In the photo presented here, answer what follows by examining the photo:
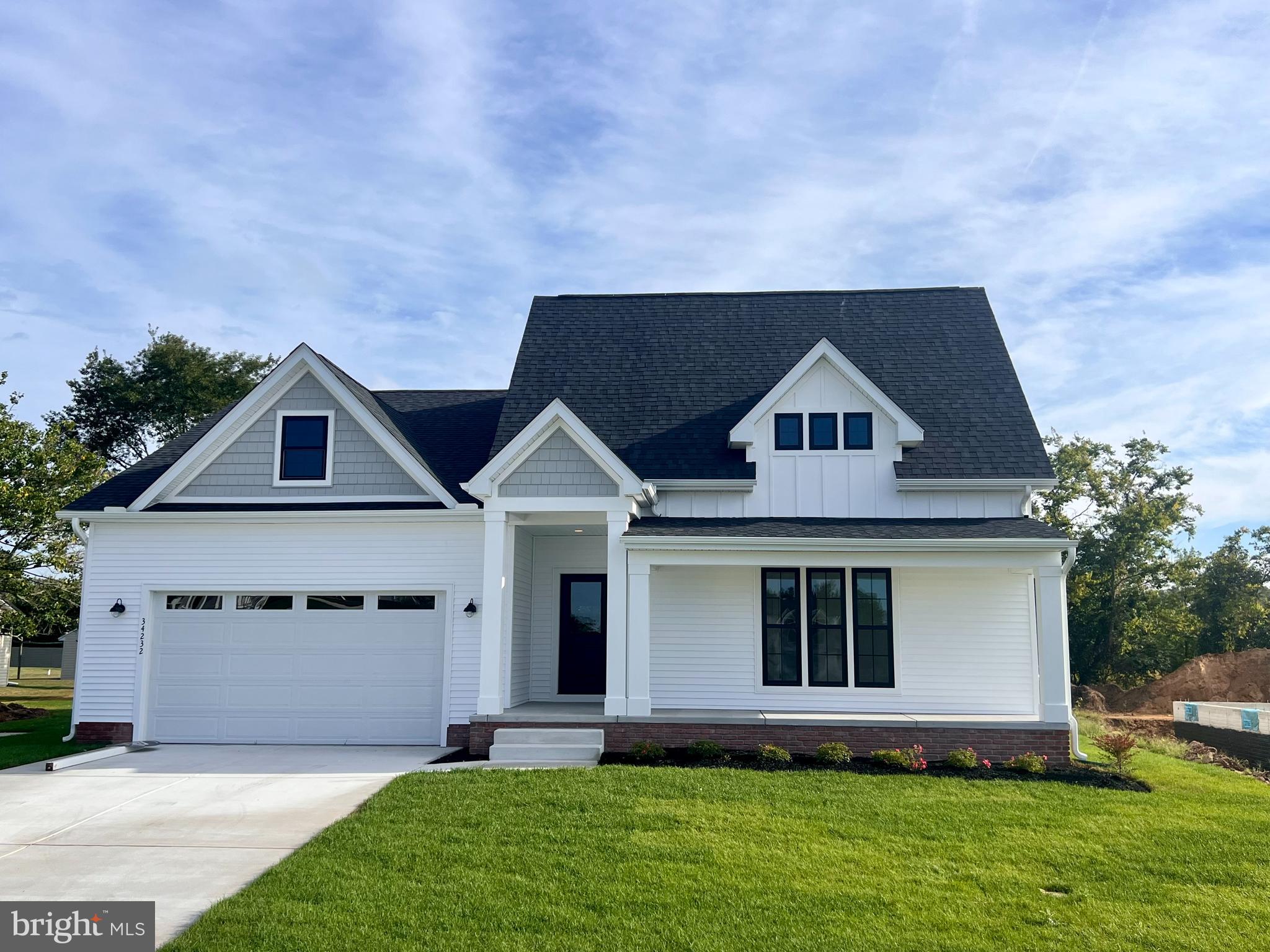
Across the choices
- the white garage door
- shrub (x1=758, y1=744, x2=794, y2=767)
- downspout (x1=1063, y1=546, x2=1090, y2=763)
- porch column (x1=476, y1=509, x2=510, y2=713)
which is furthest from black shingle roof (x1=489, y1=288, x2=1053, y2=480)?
shrub (x1=758, y1=744, x2=794, y2=767)

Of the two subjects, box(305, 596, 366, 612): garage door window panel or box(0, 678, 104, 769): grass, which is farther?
box(305, 596, 366, 612): garage door window panel

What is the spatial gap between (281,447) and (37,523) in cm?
1165

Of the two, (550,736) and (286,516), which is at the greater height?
(286,516)

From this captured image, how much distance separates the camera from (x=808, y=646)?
16250 millimetres

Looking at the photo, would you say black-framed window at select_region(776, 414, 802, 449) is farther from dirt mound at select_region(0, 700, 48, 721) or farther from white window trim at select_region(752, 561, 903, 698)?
dirt mound at select_region(0, 700, 48, 721)

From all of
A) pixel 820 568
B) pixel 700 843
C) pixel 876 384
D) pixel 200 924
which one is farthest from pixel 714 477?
pixel 200 924

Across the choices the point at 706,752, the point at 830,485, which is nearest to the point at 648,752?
the point at 706,752

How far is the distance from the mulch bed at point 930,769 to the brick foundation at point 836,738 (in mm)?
273

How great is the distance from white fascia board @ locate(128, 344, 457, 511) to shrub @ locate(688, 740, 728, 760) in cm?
582

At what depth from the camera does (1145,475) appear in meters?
33.3

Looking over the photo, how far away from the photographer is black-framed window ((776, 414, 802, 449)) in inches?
674

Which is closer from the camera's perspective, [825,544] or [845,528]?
[825,544]

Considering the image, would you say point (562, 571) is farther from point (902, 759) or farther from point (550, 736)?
point (902, 759)

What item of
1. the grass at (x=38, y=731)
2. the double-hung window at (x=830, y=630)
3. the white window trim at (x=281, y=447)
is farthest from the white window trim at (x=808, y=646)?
the grass at (x=38, y=731)
